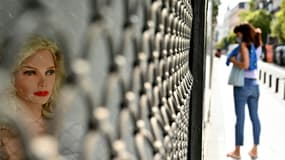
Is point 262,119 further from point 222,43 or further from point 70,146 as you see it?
point 222,43

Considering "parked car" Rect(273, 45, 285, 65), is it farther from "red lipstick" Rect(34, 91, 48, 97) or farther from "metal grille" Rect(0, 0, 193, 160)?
"red lipstick" Rect(34, 91, 48, 97)

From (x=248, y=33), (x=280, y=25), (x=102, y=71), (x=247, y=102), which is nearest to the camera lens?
(x=102, y=71)

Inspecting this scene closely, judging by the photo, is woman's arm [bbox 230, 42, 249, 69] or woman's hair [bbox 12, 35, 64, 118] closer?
woman's hair [bbox 12, 35, 64, 118]

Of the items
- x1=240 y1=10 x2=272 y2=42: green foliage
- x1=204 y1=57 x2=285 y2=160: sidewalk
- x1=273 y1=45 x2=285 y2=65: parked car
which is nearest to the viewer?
x1=204 y1=57 x2=285 y2=160: sidewalk

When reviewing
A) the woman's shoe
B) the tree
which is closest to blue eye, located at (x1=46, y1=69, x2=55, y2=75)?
the woman's shoe

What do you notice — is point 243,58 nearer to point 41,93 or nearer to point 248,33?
point 248,33

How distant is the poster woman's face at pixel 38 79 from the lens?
417 mm

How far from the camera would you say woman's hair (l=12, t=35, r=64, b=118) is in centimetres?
39

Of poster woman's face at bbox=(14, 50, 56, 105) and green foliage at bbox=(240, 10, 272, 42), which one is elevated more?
poster woman's face at bbox=(14, 50, 56, 105)

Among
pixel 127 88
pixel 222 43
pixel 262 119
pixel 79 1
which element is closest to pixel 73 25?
pixel 79 1

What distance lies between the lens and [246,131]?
720 cm

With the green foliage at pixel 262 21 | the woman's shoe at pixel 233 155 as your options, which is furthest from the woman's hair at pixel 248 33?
the green foliage at pixel 262 21

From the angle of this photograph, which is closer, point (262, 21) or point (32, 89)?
point (32, 89)

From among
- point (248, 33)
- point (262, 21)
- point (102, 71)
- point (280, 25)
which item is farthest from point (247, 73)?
point (262, 21)
